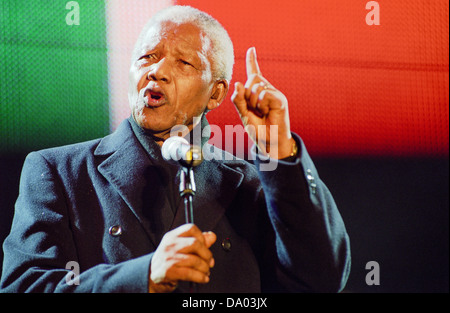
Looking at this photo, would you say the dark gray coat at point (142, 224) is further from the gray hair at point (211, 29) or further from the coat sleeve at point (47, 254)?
the gray hair at point (211, 29)

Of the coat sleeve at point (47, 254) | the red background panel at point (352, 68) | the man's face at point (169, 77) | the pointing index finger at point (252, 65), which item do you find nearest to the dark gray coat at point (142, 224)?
the coat sleeve at point (47, 254)

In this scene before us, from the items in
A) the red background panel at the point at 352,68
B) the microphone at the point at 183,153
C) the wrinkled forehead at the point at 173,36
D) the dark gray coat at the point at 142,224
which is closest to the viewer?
the microphone at the point at 183,153

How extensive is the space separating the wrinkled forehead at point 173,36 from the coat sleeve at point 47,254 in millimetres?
579

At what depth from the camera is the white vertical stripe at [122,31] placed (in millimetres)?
2113

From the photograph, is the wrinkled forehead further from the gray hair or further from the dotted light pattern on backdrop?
the dotted light pattern on backdrop

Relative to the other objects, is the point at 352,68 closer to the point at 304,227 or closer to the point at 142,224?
the point at 304,227

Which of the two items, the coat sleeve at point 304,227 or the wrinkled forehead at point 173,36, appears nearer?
the coat sleeve at point 304,227

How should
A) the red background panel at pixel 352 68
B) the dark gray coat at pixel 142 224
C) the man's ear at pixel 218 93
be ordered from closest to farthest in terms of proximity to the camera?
the dark gray coat at pixel 142 224 → the man's ear at pixel 218 93 → the red background panel at pixel 352 68

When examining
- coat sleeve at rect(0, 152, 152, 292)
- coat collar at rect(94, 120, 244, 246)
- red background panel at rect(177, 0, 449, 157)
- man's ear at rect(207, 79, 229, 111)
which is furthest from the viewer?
red background panel at rect(177, 0, 449, 157)

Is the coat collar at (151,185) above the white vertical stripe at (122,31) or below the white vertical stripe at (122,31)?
below

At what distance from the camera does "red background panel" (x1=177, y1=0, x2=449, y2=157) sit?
89.2 inches

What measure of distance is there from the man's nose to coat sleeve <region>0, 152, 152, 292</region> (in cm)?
49

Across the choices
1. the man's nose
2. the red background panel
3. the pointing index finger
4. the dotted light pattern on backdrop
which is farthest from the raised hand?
the dotted light pattern on backdrop

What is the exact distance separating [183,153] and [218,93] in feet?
2.74
